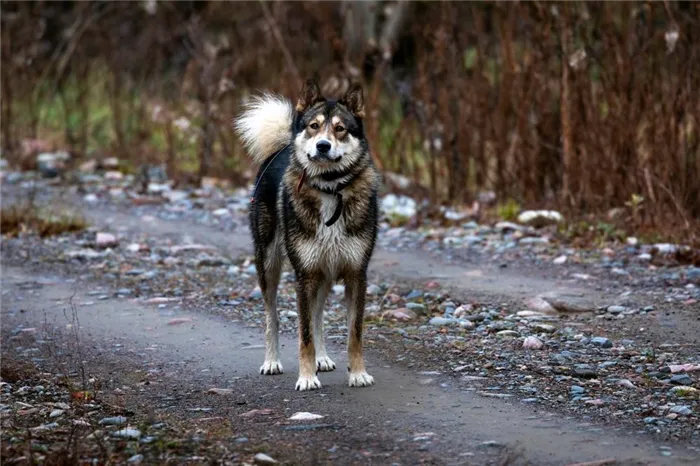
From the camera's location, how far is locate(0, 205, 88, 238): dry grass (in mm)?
11312

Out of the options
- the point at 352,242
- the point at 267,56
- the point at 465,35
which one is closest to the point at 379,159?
the point at 465,35

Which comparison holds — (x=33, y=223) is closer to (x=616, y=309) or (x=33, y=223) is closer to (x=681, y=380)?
(x=616, y=309)

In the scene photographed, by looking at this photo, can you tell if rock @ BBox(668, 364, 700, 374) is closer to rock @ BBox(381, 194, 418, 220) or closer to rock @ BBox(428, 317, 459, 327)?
rock @ BBox(428, 317, 459, 327)

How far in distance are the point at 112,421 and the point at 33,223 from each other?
22.3 feet

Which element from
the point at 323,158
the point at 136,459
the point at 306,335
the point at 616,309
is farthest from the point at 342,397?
the point at 616,309

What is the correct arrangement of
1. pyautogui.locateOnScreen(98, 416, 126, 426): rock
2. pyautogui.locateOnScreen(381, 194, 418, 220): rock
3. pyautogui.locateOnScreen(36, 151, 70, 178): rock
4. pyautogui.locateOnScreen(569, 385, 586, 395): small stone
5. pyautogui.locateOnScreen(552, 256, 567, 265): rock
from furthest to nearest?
pyautogui.locateOnScreen(36, 151, 70, 178): rock, pyautogui.locateOnScreen(381, 194, 418, 220): rock, pyautogui.locateOnScreen(552, 256, 567, 265): rock, pyautogui.locateOnScreen(569, 385, 586, 395): small stone, pyautogui.locateOnScreen(98, 416, 126, 426): rock

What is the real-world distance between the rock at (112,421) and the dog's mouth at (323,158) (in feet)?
5.67

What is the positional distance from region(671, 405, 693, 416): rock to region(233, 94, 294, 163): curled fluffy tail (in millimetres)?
2832

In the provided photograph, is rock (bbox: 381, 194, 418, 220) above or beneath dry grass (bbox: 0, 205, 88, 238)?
above

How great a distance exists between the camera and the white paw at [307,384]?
226 inches

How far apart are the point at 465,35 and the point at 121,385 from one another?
7919 mm

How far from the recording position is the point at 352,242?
597 centimetres

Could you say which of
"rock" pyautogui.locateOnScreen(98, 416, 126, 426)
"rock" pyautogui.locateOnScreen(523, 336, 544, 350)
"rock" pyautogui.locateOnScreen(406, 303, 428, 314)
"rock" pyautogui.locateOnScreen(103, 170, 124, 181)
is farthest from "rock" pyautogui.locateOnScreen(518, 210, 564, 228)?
"rock" pyautogui.locateOnScreen(103, 170, 124, 181)

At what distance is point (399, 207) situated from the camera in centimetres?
1269
